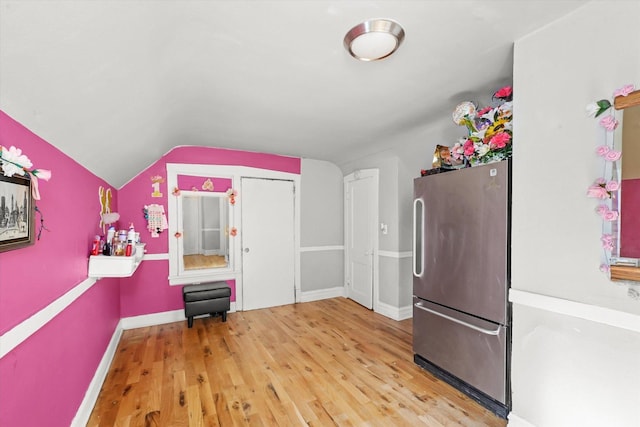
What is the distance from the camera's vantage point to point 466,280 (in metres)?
2.21

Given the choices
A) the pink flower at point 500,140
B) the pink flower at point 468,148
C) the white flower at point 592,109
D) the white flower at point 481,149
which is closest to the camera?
the white flower at point 592,109

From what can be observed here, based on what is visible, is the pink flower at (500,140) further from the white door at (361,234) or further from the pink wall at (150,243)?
the pink wall at (150,243)

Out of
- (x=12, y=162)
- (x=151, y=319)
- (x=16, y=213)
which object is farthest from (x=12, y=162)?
(x=151, y=319)

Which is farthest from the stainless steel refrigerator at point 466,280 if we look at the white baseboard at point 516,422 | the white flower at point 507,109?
the white flower at point 507,109

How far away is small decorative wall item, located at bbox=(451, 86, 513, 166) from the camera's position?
199 centimetres

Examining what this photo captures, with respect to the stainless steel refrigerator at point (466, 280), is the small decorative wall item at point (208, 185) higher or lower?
higher

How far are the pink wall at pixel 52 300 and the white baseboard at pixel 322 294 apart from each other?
2815mm

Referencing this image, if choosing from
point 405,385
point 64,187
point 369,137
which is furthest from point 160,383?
point 369,137

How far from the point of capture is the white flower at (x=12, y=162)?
1.01m

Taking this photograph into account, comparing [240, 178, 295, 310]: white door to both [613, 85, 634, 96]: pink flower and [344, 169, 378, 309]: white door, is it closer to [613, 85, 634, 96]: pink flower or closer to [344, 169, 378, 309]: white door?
[344, 169, 378, 309]: white door

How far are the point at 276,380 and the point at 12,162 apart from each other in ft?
7.48

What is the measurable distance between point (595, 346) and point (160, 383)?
9.83ft

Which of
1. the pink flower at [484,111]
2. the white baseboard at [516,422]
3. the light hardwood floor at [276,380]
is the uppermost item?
the pink flower at [484,111]

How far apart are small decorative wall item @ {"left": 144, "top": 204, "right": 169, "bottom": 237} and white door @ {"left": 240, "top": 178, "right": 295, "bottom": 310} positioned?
3.41ft
